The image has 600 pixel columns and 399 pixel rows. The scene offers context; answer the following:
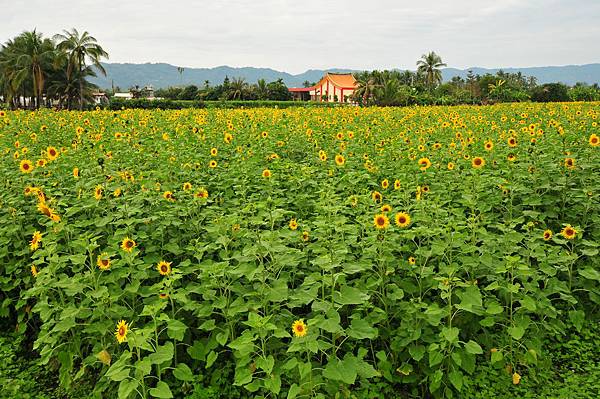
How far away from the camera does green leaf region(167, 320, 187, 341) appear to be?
2359 mm

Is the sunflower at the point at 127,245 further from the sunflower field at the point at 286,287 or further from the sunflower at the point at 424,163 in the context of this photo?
the sunflower at the point at 424,163

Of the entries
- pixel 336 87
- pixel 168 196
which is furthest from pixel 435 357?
pixel 336 87

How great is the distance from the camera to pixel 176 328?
7.70 ft

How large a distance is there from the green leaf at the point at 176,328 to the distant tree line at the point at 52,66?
107 feet

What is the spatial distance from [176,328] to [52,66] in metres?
34.9

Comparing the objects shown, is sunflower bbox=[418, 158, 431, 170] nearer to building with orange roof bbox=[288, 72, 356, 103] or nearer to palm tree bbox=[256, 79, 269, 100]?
palm tree bbox=[256, 79, 269, 100]

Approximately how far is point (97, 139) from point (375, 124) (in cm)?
475

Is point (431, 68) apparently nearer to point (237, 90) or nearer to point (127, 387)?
point (237, 90)

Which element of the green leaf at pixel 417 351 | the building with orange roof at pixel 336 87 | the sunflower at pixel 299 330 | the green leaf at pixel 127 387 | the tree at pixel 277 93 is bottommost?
the green leaf at pixel 417 351

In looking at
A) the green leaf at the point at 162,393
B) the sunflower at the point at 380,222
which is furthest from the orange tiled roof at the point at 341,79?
the green leaf at the point at 162,393

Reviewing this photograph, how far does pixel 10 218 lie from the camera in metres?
3.52

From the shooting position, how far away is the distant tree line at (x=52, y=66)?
102 feet

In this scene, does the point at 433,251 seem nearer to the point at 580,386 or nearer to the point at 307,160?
the point at 580,386

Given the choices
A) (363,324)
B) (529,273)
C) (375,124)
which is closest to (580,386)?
(529,273)
